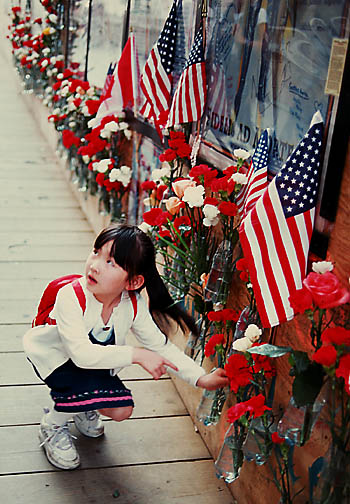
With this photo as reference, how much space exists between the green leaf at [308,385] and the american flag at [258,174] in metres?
0.50

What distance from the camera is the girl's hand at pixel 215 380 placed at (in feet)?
6.17

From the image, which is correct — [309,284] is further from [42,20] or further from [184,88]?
[42,20]

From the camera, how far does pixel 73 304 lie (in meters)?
1.93

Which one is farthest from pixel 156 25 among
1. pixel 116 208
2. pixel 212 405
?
pixel 212 405

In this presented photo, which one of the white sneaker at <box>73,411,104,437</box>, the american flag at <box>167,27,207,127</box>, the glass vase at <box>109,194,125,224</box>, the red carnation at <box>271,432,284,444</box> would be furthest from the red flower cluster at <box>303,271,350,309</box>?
the glass vase at <box>109,194,125,224</box>

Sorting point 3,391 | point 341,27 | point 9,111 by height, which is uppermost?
point 341,27

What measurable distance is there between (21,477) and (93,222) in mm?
2626

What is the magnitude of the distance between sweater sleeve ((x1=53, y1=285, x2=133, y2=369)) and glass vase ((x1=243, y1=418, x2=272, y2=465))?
1.31 feet

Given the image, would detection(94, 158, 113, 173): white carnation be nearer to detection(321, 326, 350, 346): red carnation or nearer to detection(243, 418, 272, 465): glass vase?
detection(243, 418, 272, 465): glass vase

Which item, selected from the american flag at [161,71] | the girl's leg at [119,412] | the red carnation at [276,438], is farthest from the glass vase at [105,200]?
the red carnation at [276,438]

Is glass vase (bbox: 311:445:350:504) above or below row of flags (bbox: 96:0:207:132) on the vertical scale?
below

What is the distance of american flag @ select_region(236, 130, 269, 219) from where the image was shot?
1722 mm

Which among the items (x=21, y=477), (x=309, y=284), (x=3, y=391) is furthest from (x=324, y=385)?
(x=3, y=391)

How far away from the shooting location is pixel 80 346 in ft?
6.21
